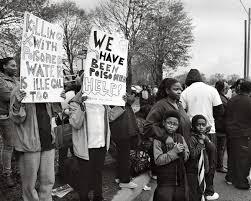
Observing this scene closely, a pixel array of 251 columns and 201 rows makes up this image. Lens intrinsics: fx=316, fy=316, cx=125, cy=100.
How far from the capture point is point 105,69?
12.5 ft

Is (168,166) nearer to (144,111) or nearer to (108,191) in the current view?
(108,191)

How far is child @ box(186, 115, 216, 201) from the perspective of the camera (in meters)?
3.73

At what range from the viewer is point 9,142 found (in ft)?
14.2

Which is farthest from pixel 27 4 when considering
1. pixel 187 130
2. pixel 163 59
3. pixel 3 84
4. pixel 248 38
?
pixel 187 130

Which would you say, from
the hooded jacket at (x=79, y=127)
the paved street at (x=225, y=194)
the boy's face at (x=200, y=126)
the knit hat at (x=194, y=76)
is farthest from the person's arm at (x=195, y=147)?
the knit hat at (x=194, y=76)

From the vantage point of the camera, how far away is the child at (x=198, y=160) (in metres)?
3.73

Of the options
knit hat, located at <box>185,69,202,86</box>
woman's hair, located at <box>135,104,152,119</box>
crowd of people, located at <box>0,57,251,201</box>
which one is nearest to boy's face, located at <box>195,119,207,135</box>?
crowd of people, located at <box>0,57,251,201</box>

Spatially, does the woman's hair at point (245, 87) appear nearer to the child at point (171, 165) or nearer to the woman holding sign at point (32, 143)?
the child at point (171, 165)

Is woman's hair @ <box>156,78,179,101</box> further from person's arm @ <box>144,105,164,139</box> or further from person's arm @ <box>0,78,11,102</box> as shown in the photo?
person's arm @ <box>0,78,11,102</box>

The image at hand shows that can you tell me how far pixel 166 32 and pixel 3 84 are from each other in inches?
1100

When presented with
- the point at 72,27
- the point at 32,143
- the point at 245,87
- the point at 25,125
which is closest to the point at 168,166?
the point at 32,143

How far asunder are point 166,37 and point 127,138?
90.0 feet

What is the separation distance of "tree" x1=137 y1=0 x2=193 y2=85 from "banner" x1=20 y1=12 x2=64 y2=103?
2587 centimetres

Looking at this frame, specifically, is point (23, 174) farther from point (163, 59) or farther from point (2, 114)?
point (163, 59)
